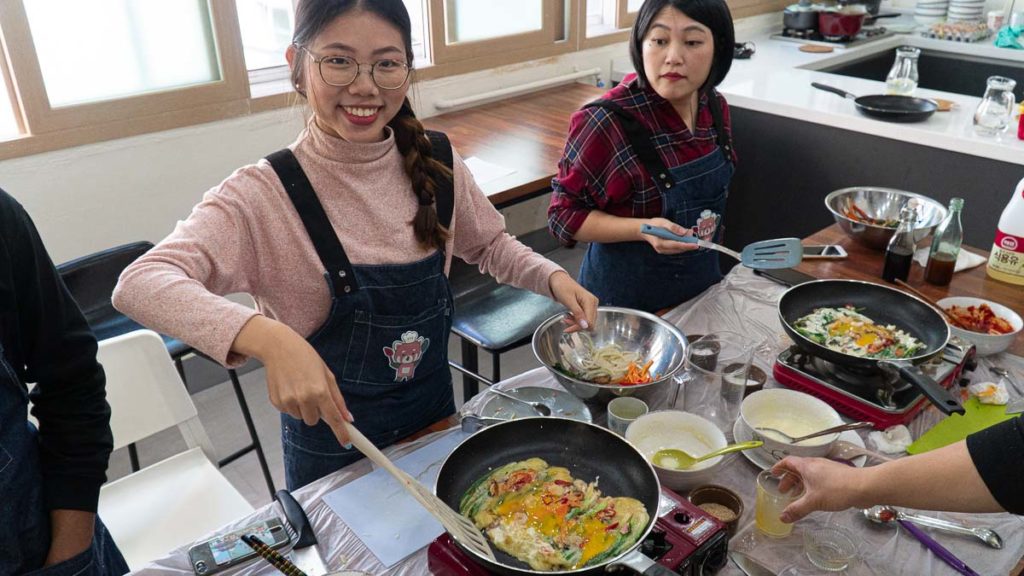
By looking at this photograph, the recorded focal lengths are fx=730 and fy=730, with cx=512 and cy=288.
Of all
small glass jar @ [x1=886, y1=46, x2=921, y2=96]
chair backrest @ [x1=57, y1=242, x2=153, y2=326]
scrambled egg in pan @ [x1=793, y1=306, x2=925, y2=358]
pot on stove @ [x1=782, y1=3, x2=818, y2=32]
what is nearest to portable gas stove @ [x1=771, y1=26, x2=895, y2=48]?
pot on stove @ [x1=782, y1=3, x2=818, y2=32]

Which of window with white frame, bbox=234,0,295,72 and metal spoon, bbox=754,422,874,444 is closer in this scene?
metal spoon, bbox=754,422,874,444

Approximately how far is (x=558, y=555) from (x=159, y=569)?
1.88ft

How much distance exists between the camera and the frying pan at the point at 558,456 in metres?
1.08

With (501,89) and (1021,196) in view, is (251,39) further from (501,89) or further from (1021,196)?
(1021,196)

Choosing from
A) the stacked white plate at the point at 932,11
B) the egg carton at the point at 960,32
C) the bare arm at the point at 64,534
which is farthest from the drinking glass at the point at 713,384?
the stacked white plate at the point at 932,11

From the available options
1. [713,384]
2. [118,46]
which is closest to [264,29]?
[118,46]

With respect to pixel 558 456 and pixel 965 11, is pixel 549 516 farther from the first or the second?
pixel 965 11

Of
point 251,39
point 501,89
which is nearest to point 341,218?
point 251,39

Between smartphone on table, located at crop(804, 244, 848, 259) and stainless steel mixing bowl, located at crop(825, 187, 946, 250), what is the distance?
0.07 metres

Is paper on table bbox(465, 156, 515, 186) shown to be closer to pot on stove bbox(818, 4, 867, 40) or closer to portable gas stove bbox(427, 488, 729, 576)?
portable gas stove bbox(427, 488, 729, 576)

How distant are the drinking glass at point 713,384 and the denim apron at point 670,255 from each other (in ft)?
1.61

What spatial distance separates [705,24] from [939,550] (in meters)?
1.25

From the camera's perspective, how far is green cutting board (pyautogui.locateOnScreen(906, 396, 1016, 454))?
50.4 inches

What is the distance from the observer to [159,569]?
3.43 ft
